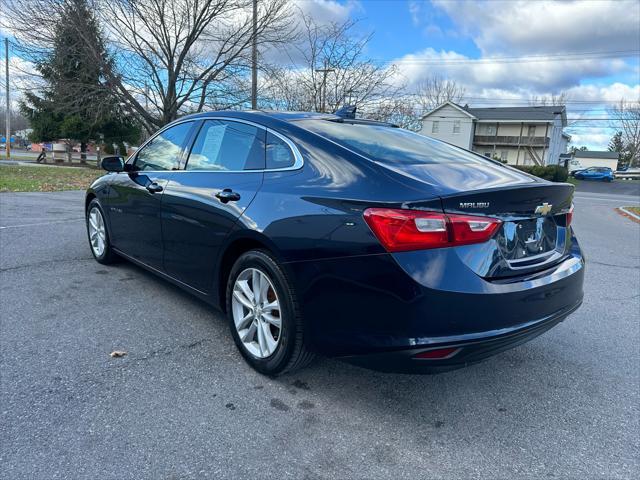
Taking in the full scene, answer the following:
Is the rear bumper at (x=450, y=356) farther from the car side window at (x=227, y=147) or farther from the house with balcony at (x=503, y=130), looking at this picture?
the house with balcony at (x=503, y=130)

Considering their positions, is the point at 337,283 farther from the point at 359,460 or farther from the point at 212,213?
the point at 212,213

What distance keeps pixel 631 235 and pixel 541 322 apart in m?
9.37

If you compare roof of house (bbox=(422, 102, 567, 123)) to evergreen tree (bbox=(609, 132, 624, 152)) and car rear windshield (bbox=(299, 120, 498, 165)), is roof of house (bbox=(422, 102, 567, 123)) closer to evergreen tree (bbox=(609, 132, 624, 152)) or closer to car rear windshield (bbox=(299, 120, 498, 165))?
evergreen tree (bbox=(609, 132, 624, 152))

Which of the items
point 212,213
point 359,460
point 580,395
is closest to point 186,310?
point 212,213

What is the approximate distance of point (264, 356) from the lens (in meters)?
2.83

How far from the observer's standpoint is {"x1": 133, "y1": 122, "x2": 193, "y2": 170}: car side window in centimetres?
385

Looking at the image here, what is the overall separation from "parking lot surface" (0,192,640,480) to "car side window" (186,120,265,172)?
126 centimetres

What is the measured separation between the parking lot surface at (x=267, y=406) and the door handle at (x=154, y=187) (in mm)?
984

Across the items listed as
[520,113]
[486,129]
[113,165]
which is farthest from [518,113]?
[113,165]

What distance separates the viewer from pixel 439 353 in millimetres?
2186

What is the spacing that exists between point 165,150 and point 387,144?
212cm

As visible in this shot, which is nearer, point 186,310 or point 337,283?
point 337,283

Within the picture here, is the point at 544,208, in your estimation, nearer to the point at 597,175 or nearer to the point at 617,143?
the point at 597,175

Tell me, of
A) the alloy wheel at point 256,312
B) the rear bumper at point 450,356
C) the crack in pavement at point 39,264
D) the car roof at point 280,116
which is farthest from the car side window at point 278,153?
the crack in pavement at point 39,264
